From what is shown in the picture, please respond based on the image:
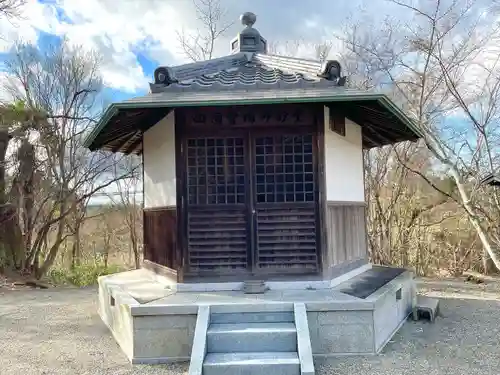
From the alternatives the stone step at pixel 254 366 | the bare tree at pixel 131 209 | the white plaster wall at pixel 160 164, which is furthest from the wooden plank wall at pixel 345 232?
the bare tree at pixel 131 209

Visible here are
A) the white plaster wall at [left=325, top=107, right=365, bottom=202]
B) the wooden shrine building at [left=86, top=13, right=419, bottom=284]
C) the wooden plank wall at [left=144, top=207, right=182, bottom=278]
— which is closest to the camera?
the wooden shrine building at [left=86, top=13, right=419, bottom=284]

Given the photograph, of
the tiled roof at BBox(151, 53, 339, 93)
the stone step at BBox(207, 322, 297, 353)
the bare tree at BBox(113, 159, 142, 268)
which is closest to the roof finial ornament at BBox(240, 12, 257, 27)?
the tiled roof at BBox(151, 53, 339, 93)

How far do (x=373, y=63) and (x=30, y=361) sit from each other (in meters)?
9.30

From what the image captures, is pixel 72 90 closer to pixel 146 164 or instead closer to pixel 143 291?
pixel 146 164

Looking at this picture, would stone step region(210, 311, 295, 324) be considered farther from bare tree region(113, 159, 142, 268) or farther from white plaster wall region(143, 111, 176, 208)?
bare tree region(113, 159, 142, 268)

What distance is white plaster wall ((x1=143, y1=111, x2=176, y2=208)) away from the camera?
5.11 metres

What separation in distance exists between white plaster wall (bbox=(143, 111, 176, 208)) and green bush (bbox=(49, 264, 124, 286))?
5273 mm

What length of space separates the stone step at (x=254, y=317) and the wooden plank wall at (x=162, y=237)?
101 cm

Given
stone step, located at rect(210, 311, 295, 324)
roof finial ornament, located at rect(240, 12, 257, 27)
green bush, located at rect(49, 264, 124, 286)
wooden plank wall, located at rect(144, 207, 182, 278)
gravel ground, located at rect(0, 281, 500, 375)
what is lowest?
green bush, located at rect(49, 264, 124, 286)

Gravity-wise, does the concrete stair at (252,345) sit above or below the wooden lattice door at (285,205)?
below

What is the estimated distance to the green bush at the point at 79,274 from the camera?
33.9 feet

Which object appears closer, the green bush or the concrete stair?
the concrete stair

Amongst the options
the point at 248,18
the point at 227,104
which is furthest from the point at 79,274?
the point at 227,104

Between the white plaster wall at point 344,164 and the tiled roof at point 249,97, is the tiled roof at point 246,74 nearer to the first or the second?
the tiled roof at point 249,97
